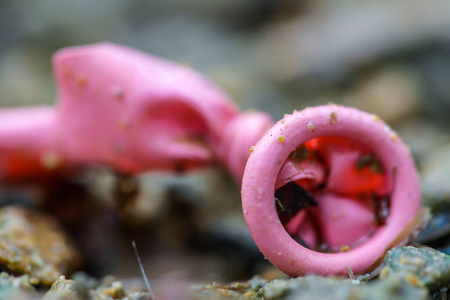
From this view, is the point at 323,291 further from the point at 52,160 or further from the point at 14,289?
the point at 52,160

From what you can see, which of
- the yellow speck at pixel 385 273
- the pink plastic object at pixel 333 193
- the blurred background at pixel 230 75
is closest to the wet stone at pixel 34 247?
the blurred background at pixel 230 75

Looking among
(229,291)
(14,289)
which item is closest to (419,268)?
(229,291)

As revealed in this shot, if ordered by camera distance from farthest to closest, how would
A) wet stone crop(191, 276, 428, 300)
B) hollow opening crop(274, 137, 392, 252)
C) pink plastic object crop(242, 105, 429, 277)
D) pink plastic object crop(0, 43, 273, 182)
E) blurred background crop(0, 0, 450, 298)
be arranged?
blurred background crop(0, 0, 450, 298)
pink plastic object crop(0, 43, 273, 182)
hollow opening crop(274, 137, 392, 252)
pink plastic object crop(242, 105, 429, 277)
wet stone crop(191, 276, 428, 300)

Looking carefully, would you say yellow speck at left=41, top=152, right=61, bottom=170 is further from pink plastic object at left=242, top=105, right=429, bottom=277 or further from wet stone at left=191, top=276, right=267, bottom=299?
pink plastic object at left=242, top=105, right=429, bottom=277

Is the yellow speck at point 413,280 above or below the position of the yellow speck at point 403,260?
below

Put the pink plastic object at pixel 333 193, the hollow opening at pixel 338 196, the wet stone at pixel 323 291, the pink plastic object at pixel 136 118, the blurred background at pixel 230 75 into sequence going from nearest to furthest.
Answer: the wet stone at pixel 323 291 → the pink plastic object at pixel 333 193 → the hollow opening at pixel 338 196 → the pink plastic object at pixel 136 118 → the blurred background at pixel 230 75

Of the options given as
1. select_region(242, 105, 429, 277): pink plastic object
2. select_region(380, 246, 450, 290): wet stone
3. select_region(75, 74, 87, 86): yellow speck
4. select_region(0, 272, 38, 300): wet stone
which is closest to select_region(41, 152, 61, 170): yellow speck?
select_region(75, 74, 87, 86): yellow speck

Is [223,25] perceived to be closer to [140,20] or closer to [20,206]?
[140,20]

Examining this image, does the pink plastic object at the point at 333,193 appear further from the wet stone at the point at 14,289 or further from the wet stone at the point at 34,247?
the wet stone at the point at 34,247
